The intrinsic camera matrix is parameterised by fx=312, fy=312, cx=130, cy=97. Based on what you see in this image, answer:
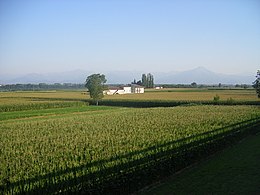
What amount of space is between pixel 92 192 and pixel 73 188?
2.54 ft

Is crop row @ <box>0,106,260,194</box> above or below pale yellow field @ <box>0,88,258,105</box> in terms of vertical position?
below

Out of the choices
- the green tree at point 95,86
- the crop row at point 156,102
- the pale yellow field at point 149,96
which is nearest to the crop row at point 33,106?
the pale yellow field at point 149,96

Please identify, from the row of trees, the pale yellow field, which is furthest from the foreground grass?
the row of trees

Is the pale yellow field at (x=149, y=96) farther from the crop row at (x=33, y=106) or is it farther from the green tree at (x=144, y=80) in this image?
the green tree at (x=144, y=80)

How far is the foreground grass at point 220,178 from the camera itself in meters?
10.9

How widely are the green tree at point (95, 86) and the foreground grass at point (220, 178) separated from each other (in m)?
50.3

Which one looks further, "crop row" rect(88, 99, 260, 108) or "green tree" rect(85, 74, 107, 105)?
"green tree" rect(85, 74, 107, 105)

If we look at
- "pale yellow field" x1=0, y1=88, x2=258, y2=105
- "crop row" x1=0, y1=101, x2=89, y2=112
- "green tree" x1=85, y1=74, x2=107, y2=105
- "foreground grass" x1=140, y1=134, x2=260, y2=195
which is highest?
"green tree" x1=85, y1=74, x2=107, y2=105

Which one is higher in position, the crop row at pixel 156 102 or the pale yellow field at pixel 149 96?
the pale yellow field at pixel 149 96

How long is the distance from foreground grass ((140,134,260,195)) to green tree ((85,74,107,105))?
50.3 meters

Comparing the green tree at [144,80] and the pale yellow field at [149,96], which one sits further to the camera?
the green tree at [144,80]

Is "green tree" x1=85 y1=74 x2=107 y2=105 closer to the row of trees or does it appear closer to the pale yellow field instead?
the pale yellow field

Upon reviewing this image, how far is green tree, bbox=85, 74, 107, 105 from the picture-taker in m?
65.6

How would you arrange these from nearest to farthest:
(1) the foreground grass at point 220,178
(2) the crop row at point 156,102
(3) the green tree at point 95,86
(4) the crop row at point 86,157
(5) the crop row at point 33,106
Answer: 1. (4) the crop row at point 86,157
2. (1) the foreground grass at point 220,178
3. (5) the crop row at point 33,106
4. (2) the crop row at point 156,102
5. (3) the green tree at point 95,86
